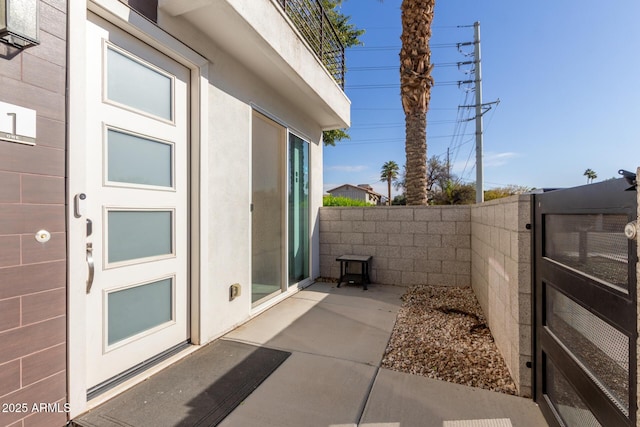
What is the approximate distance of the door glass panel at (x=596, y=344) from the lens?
3.66ft

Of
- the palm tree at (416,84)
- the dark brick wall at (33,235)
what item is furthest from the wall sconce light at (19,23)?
the palm tree at (416,84)

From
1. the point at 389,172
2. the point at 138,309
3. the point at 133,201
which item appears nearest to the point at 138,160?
the point at 133,201

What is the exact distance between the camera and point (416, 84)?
722 centimetres

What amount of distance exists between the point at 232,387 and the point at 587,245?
2.39 meters

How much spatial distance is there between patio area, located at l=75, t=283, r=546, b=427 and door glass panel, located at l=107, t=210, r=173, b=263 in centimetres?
98

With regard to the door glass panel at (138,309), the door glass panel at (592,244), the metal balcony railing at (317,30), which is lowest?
the door glass panel at (138,309)

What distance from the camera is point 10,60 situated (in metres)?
1.49

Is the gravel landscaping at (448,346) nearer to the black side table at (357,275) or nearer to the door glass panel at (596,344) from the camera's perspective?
the door glass panel at (596,344)

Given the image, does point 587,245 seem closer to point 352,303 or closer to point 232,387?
point 232,387

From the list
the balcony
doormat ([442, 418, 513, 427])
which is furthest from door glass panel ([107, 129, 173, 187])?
doormat ([442, 418, 513, 427])

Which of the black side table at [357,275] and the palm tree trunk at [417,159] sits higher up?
the palm tree trunk at [417,159]

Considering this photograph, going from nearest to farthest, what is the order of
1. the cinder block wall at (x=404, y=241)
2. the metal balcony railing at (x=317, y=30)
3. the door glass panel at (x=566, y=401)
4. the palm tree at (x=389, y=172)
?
the door glass panel at (x=566, y=401)
the metal balcony railing at (x=317, y=30)
the cinder block wall at (x=404, y=241)
the palm tree at (x=389, y=172)

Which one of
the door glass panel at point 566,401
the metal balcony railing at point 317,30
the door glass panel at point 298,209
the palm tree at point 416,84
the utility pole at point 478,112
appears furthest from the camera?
the utility pole at point 478,112

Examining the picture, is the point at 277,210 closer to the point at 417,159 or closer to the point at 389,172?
the point at 417,159
